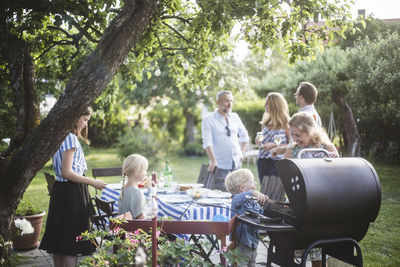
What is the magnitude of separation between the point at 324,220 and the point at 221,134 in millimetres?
3330

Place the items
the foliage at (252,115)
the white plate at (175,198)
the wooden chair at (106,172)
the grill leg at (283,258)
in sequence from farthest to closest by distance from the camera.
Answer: the foliage at (252,115) → the wooden chair at (106,172) → the white plate at (175,198) → the grill leg at (283,258)

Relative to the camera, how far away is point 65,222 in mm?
3666

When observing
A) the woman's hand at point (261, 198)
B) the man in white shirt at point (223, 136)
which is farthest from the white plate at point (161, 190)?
the woman's hand at point (261, 198)

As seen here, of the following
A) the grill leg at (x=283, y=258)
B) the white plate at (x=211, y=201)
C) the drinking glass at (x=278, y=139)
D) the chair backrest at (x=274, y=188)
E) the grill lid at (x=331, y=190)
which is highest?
the drinking glass at (x=278, y=139)

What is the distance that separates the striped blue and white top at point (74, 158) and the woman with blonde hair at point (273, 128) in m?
2.18

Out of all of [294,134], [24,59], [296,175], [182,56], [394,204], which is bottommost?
[394,204]

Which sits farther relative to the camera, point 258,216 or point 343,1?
point 343,1

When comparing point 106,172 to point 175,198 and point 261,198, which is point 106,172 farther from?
point 261,198

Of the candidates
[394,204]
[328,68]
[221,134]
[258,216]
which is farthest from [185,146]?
[258,216]

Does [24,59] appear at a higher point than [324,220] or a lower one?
higher

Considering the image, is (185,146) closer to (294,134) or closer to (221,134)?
(221,134)

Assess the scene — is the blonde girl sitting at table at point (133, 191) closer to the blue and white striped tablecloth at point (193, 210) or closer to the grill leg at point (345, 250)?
the blue and white striped tablecloth at point (193, 210)

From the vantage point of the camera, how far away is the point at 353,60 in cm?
1152

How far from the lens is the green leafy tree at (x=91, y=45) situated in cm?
278
